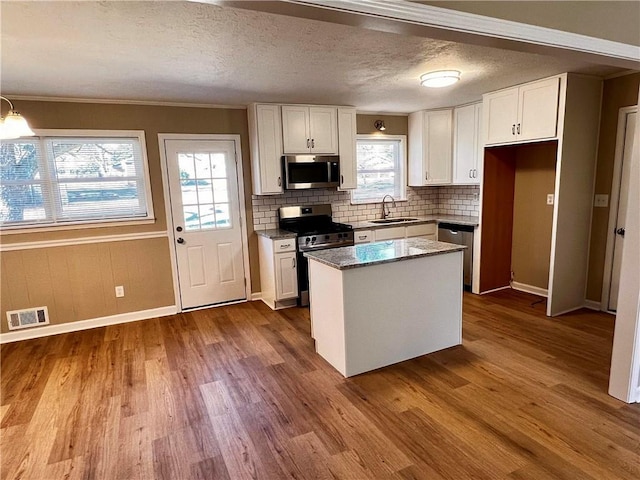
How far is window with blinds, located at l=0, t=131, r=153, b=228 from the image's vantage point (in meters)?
3.62

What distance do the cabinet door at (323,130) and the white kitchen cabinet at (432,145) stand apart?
1284 millimetres

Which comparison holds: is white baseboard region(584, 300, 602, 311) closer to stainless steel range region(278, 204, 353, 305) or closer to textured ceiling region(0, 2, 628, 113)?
textured ceiling region(0, 2, 628, 113)

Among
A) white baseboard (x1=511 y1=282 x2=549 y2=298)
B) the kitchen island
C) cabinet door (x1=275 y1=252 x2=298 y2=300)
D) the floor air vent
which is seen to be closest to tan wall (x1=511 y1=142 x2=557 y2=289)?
white baseboard (x1=511 y1=282 x2=549 y2=298)

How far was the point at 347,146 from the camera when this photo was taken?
4.71 m

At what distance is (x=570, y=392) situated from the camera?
8.18 feet

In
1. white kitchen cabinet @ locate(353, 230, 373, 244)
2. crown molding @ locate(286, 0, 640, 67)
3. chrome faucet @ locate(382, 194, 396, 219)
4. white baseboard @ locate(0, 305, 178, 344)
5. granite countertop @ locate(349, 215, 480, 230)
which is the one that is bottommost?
white baseboard @ locate(0, 305, 178, 344)

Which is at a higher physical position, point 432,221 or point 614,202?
point 614,202

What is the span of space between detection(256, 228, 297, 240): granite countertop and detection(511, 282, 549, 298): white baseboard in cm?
295

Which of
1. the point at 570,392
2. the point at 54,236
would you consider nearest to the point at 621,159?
the point at 570,392

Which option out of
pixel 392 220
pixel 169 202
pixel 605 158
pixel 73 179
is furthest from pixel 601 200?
pixel 73 179

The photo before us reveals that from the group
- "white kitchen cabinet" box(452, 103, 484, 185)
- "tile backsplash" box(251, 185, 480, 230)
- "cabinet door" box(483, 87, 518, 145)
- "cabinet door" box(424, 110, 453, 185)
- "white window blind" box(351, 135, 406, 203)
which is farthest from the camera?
"white window blind" box(351, 135, 406, 203)

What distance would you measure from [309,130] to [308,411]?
318 cm

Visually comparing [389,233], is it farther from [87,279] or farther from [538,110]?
[87,279]

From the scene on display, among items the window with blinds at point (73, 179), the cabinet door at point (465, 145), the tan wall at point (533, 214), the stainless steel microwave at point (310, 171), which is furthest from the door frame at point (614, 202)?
the window with blinds at point (73, 179)
